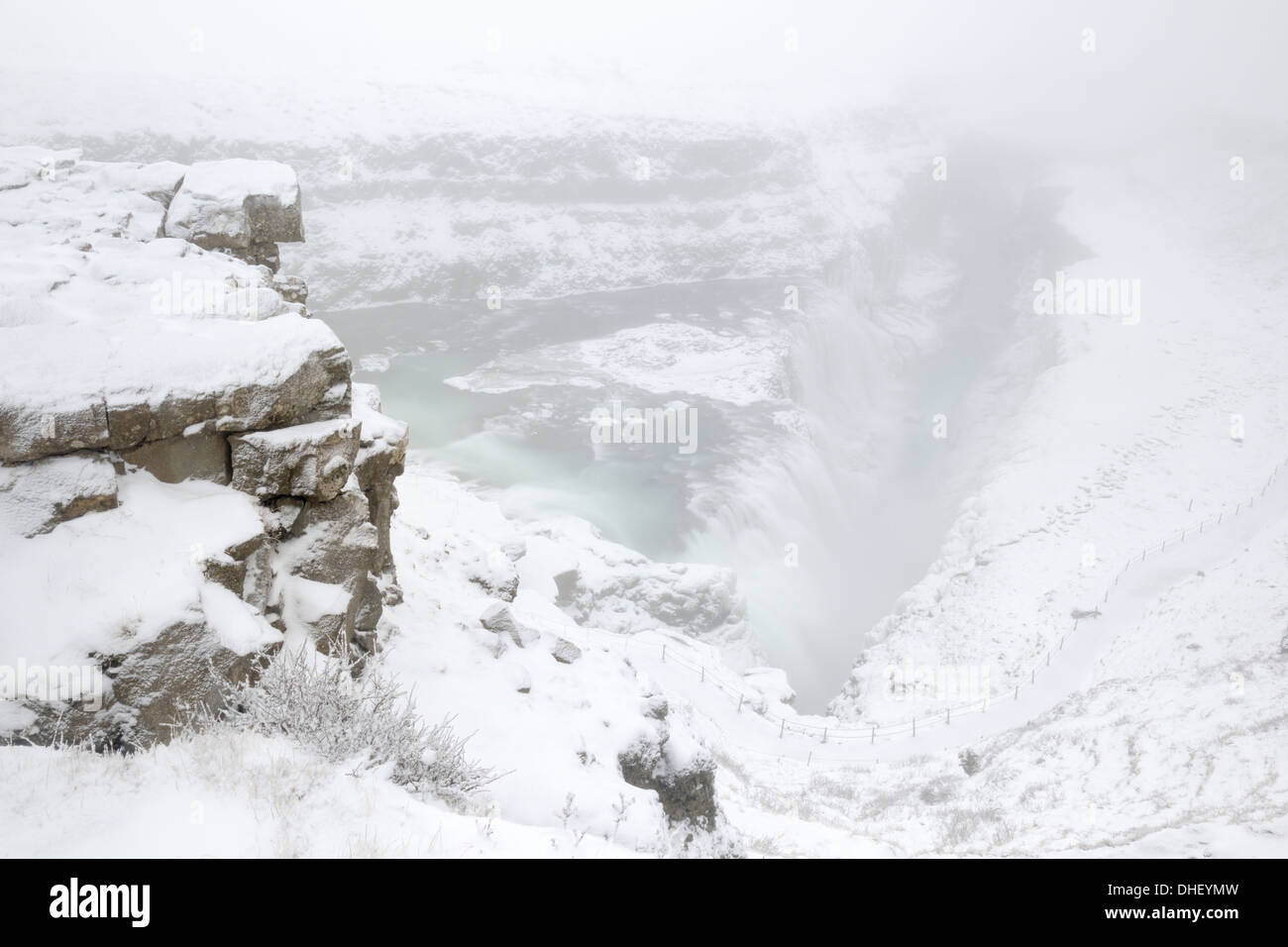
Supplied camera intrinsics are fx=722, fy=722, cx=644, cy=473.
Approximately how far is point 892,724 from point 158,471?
1850cm

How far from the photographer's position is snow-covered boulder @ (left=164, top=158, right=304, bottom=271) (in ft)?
29.8

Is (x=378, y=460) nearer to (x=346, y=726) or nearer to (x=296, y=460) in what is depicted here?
(x=296, y=460)

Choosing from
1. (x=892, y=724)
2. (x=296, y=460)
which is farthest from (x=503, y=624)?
(x=892, y=724)

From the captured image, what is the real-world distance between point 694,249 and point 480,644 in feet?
194

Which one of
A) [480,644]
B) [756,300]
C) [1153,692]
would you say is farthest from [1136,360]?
[480,644]

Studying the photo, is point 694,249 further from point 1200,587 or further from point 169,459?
point 169,459

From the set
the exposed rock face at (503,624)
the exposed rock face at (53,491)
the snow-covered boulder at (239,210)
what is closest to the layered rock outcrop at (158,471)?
the exposed rock face at (53,491)

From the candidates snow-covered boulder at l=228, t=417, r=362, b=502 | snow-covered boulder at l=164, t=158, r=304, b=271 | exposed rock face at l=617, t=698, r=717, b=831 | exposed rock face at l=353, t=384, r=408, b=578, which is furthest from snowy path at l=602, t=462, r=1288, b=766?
snow-covered boulder at l=164, t=158, r=304, b=271

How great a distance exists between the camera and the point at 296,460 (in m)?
6.80

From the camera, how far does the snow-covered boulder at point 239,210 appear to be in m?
9.07

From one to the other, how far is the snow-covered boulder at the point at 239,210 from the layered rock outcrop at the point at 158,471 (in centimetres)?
42

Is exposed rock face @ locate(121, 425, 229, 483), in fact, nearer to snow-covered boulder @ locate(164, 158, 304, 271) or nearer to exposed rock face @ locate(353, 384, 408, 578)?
exposed rock face @ locate(353, 384, 408, 578)

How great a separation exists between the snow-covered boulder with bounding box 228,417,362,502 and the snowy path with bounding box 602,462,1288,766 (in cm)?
947

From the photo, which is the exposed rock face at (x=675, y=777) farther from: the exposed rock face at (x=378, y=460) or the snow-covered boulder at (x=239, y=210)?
the snow-covered boulder at (x=239, y=210)
